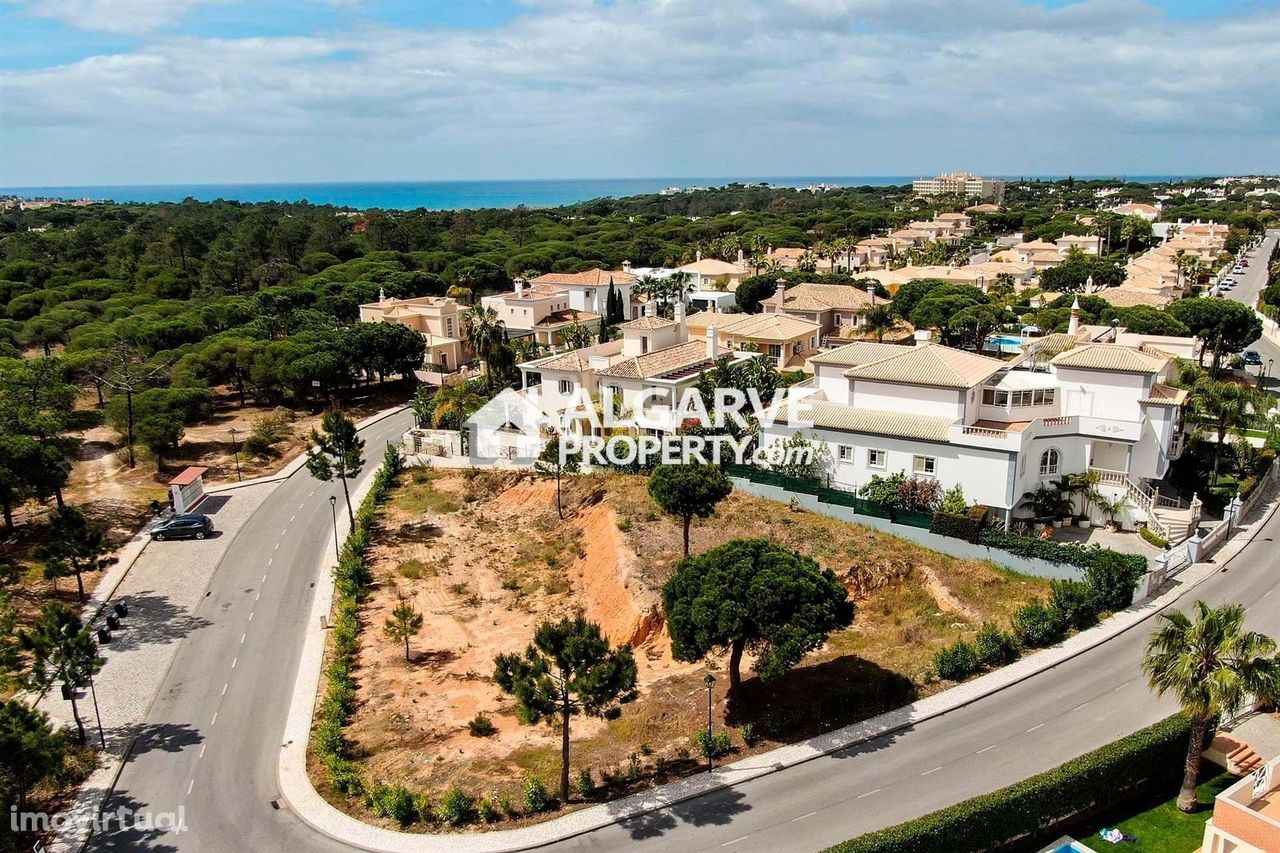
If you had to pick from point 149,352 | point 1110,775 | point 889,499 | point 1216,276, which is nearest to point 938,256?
point 1216,276

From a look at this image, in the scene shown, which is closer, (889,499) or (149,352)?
(889,499)

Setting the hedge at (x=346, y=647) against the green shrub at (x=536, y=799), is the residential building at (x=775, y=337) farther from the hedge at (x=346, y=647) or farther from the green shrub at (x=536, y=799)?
the green shrub at (x=536, y=799)

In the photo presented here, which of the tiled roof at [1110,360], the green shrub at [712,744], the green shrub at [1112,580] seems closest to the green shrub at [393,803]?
the green shrub at [712,744]

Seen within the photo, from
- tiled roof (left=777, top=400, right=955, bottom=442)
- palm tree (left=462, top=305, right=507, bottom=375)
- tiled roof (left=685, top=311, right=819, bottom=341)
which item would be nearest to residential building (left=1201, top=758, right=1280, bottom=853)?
tiled roof (left=777, top=400, right=955, bottom=442)

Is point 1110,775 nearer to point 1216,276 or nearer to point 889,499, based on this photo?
point 889,499

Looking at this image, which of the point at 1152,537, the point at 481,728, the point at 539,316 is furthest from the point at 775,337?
the point at 481,728

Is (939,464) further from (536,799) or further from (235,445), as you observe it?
(235,445)
